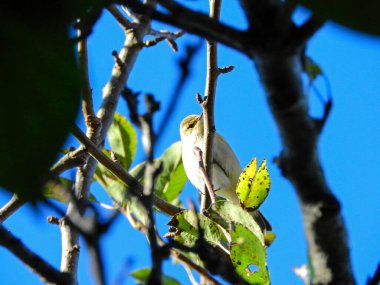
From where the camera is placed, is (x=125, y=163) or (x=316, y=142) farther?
(x=125, y=163)

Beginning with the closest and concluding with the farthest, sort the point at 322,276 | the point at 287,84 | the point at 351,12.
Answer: the point at 351,12 → the point at 287,84 → the point at 322,276

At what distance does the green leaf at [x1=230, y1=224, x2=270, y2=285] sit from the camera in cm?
188

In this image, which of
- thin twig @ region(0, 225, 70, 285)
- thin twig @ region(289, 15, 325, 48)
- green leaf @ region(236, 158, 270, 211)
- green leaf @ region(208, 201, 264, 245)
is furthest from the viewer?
green leaf @ region(236, 158, 270, 211)

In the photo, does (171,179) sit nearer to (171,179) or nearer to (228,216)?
(171,179)

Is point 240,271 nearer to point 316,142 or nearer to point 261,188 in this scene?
point 261,188

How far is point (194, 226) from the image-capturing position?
7.07 ft

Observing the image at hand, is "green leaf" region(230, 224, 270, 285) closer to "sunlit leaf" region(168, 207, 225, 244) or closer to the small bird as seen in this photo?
"sunlit leaf" region(168, 207, 225, 244)

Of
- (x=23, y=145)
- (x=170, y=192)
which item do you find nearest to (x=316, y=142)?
(x=23, y=145)

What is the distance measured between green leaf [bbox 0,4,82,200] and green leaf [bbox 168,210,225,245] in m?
1.61

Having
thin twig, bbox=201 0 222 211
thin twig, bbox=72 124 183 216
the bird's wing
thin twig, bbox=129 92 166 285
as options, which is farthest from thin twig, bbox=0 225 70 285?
the bird's wing

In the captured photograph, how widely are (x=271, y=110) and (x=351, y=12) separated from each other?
252 mm

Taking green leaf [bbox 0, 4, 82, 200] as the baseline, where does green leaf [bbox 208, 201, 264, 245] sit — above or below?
above

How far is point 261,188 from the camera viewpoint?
2.54 m

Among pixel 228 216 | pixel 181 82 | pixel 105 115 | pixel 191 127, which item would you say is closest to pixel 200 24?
pixel 181 82
